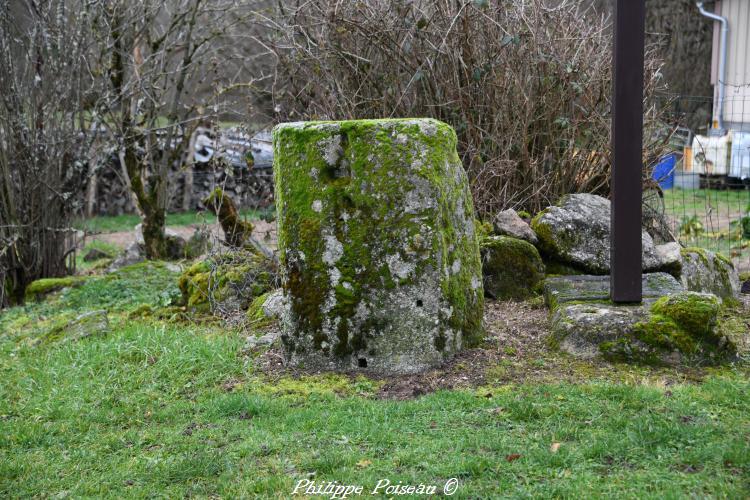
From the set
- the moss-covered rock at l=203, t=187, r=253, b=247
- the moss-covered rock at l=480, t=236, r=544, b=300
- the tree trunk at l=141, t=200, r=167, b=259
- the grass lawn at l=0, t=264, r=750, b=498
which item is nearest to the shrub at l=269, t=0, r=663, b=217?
the moss-covered rock at l=480, t=236, r=544, b=300

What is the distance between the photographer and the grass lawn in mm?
3395

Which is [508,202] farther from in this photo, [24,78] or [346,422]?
[24,78]

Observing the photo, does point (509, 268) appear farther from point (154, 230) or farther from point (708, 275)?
point (154, 230)

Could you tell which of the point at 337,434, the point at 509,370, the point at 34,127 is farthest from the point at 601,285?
the point at 34,127

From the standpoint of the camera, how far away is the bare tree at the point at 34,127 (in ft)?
27.8

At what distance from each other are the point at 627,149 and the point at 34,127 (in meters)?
6.58

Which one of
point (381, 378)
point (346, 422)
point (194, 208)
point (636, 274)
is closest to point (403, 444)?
point (346, 422)

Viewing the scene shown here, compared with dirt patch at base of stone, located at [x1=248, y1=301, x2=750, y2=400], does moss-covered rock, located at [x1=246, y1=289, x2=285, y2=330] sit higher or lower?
higher

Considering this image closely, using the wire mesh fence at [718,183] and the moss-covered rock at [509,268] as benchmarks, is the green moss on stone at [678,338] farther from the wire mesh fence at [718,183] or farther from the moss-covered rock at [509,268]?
the wire mesh fence at [718,183]

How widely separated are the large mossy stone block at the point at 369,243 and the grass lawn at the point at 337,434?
0.33m

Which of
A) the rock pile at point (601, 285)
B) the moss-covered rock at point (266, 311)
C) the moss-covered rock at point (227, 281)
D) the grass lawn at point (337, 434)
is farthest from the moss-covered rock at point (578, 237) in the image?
the moss-covered rock at point (227, 281)

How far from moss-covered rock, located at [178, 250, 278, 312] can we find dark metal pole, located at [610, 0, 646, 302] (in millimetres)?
3089

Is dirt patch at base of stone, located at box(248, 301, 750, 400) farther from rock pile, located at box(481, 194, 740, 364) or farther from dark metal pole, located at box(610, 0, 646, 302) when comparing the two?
dark metal pole, located at box(610, 0, 646, 302)

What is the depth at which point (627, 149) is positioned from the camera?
493cm
